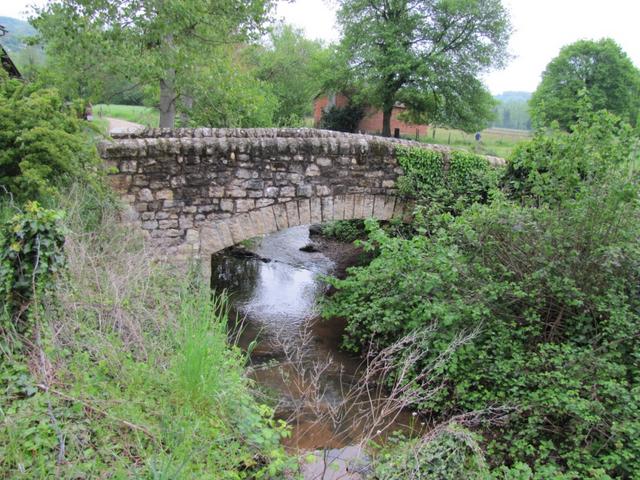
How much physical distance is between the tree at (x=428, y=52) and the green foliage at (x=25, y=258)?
18161mm

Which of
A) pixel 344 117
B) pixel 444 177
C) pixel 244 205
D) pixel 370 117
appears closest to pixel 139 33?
pixel 244 205

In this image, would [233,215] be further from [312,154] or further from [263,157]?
[312,154]

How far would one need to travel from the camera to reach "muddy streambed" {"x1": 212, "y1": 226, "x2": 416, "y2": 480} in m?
4.05

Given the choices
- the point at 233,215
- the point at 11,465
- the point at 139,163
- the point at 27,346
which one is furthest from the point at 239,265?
the point at 11,465

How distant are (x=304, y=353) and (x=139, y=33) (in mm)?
6995

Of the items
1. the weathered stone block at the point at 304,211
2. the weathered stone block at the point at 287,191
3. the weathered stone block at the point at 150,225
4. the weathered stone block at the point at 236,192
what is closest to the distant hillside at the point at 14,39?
the weathered stone block at the point at 150,225

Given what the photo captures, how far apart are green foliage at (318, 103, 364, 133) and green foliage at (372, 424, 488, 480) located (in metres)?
21.7

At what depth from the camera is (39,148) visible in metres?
4.72

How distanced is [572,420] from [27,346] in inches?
172

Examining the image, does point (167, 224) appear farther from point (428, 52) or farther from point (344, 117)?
point (344, 117)

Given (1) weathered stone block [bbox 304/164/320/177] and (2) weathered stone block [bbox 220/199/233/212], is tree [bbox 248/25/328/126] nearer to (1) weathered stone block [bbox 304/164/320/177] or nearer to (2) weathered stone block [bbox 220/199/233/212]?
(1) weathered stone block [bbox 304/164/320/177]

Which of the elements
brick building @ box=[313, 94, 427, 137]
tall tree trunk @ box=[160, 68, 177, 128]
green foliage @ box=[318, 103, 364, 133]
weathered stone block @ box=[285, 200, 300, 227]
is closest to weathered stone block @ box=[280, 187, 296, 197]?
weathered stone block @ box=[285, 200, 300, 227]

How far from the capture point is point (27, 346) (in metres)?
2.99

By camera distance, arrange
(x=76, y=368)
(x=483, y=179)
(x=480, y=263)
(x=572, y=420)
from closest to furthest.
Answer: (x=76, y=368), (x=572, y=420), (x=480, y=263), (x=483, y=179)
